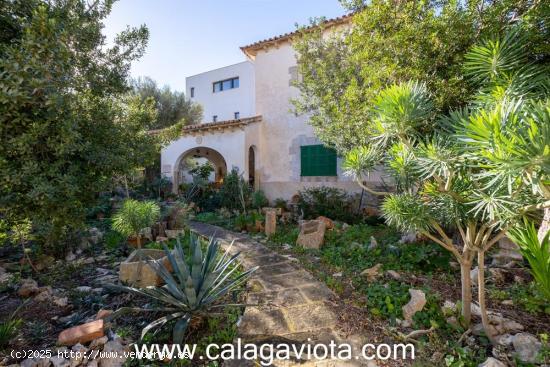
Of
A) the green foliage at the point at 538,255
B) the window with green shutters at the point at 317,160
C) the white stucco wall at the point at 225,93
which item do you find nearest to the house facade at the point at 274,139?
the window with green shutters at the point at 317,160

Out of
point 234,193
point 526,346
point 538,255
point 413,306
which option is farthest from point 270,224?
point 538,255

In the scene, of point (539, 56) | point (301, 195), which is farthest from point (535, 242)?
point (301, 195)

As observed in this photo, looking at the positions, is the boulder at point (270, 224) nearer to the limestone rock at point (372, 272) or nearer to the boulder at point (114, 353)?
the limestone rock at point (372, 272)

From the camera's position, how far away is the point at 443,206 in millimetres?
2393

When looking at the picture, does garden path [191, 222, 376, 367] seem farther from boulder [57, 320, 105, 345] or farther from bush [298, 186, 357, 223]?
bush [298, 186, 357, 223]

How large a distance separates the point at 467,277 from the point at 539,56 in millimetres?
2661

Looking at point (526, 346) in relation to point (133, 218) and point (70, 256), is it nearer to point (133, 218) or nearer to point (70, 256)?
point (133, 218)

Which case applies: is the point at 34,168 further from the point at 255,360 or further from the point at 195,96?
the point at 195,96

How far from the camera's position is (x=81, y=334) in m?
2.31

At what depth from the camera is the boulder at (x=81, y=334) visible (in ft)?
7.52

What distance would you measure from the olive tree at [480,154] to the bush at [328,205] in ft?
16.4

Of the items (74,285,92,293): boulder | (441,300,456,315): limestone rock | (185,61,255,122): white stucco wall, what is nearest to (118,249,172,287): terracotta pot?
(74,285,92,293): boulder

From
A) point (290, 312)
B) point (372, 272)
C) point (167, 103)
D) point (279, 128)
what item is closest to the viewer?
point (290, 312)

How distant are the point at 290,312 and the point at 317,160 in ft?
21.6
